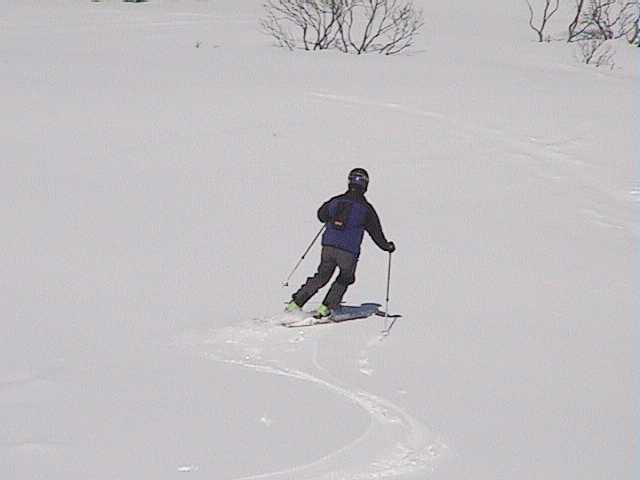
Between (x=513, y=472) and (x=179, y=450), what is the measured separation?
169 cm

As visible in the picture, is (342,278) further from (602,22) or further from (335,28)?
Answer: (602,22)

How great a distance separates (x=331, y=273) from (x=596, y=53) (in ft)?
68.8

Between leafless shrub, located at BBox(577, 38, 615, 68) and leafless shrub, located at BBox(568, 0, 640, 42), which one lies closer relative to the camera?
leafless shrub, located at BBox(577, 38, 615, 68)

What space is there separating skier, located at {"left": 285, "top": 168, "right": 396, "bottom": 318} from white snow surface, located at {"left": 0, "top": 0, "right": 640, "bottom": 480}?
0.40 metres

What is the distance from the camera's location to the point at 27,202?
1404cm

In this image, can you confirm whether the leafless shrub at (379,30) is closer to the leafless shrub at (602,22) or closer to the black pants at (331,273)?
the leafless shrub at (602,22)

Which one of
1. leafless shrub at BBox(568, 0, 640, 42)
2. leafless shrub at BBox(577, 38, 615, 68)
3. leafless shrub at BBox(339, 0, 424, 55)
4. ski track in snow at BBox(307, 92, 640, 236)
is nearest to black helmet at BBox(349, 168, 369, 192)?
ski track in snow at BBox(307, 92, 640, 236)

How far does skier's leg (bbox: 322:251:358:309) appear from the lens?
9523mm

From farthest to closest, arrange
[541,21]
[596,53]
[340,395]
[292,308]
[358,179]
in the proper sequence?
[541,21]
[596,53]
[292,308]
[358,179]
[340,395]

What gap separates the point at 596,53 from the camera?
1145 inches

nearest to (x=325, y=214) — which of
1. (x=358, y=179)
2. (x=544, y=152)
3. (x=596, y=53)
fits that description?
(x=358, y=179)

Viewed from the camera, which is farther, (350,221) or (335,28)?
(335,28)

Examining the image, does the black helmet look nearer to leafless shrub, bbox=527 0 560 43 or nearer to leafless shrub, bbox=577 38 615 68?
leafless shrub, bbox=577 38 615 68

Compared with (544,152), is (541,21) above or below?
above
